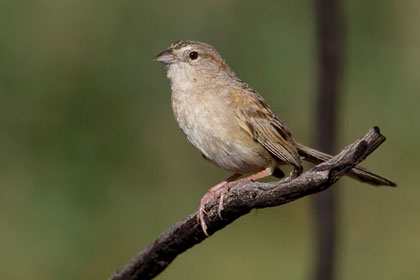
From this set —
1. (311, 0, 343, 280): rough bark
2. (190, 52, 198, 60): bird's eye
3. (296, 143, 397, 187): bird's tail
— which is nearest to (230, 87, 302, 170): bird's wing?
(296, 143, 397, 187): bird's tail

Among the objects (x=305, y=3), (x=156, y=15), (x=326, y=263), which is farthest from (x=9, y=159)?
(x=326, y=263)

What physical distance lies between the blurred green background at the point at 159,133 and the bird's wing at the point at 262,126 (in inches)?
56.7

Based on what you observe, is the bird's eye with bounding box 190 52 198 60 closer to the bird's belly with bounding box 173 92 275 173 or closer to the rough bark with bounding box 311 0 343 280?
the bird's belly with bounding box 173 92 275 173

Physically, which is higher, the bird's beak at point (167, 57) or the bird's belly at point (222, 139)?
the bird's beak at point (167, 57)

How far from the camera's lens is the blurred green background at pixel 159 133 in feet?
23.7

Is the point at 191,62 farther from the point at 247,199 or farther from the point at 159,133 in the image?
the point at 159,133

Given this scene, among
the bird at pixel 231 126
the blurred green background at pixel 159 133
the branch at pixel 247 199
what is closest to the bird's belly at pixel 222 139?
the bird at pixel 231 126

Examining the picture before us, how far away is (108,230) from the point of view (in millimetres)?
7508

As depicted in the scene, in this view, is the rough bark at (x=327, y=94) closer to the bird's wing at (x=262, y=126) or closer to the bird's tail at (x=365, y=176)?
the bird's tail at (x=365, y=176)

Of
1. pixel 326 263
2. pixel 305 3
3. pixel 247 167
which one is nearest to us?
pixel 326 263

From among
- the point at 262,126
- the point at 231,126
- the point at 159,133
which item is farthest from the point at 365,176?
the point at 159,133

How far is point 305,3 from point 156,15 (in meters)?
1.41

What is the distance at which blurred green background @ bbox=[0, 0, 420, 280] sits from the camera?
7223mm

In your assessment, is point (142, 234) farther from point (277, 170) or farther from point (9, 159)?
point (277, 170)
